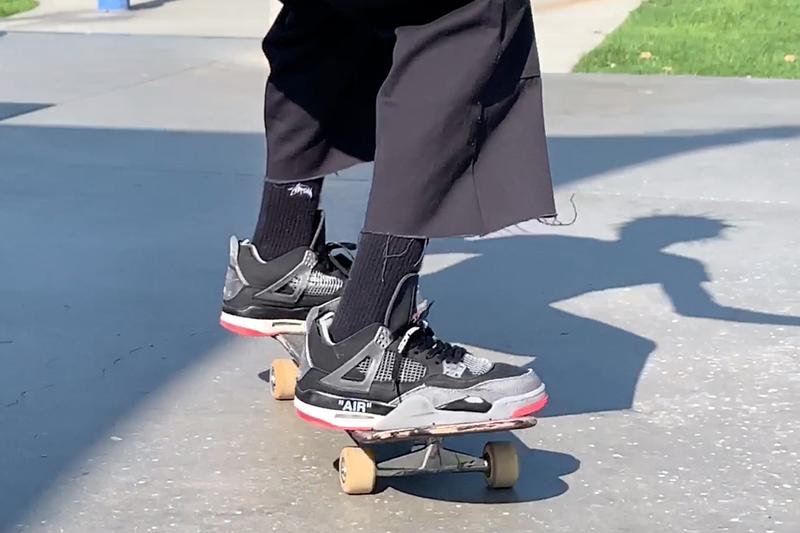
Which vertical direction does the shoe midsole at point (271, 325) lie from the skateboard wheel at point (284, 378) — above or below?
above

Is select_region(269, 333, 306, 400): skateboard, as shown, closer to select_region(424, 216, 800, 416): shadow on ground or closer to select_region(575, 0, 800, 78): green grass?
select_region(424, 216, 800, 416): shadow on ground

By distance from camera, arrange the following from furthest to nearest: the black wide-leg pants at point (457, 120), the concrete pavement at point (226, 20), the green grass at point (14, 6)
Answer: the green grass at point (14, 6) < the concrete pavement at point (226, 20) < the black wide-leg pants at point (457, 120)

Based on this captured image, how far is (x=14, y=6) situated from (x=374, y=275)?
9959mm

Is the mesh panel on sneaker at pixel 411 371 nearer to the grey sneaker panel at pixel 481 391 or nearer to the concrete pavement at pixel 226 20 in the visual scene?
the grey sneaker panel at pixel 481 391

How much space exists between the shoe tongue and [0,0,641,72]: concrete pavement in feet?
19.1

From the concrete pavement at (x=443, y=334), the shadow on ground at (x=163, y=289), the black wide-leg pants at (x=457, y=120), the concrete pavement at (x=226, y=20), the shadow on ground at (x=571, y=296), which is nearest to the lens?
the black wide-leg pants at (x=457, y=120)

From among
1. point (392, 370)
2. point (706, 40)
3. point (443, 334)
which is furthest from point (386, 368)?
point (706, 40)

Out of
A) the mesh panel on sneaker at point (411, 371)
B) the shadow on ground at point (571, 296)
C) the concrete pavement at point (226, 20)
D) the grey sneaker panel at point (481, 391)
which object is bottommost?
the concrete pavement at point (226, 20)

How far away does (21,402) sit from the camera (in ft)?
8.54

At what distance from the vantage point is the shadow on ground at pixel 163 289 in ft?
8.36

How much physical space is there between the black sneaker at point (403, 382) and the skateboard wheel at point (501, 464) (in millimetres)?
81

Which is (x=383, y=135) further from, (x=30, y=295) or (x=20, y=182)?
(x=20, y=182)

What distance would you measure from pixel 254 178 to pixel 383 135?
2.54 m

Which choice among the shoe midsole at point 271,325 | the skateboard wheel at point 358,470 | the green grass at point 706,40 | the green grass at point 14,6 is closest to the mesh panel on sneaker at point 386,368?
the skateboard wheel at point 358,470
